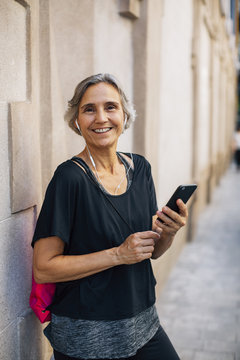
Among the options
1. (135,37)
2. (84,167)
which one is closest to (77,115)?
(84,167)

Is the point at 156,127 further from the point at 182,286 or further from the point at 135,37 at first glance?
the point at 182,286

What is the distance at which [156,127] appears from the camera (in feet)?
15.3

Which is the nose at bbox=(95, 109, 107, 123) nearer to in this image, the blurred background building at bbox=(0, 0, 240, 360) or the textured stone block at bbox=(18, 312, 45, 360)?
the blurred background building at bbox=(0, 0, 240, 360)

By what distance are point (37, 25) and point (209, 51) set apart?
9.16 meters

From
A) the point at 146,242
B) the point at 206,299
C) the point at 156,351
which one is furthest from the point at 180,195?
the point at 206,299

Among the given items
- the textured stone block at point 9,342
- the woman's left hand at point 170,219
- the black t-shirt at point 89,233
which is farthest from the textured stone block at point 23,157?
the woman's left hand at point 170,219

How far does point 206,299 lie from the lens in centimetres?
507

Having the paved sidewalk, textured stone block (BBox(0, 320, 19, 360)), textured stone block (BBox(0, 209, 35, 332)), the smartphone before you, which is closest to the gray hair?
the smartphone

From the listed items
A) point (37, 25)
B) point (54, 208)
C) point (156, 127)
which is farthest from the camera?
point (156, 127)

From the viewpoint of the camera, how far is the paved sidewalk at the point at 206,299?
401cm

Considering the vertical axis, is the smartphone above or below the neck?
below

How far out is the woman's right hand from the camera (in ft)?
6.16

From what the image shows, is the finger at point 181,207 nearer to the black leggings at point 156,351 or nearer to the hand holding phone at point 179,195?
the hand holding phone at point 179,195

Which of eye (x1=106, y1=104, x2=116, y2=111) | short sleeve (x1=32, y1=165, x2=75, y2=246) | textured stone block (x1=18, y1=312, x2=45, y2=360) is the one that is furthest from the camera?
textured stone block (x1=18, y1=312, x2=45, y2=360)
